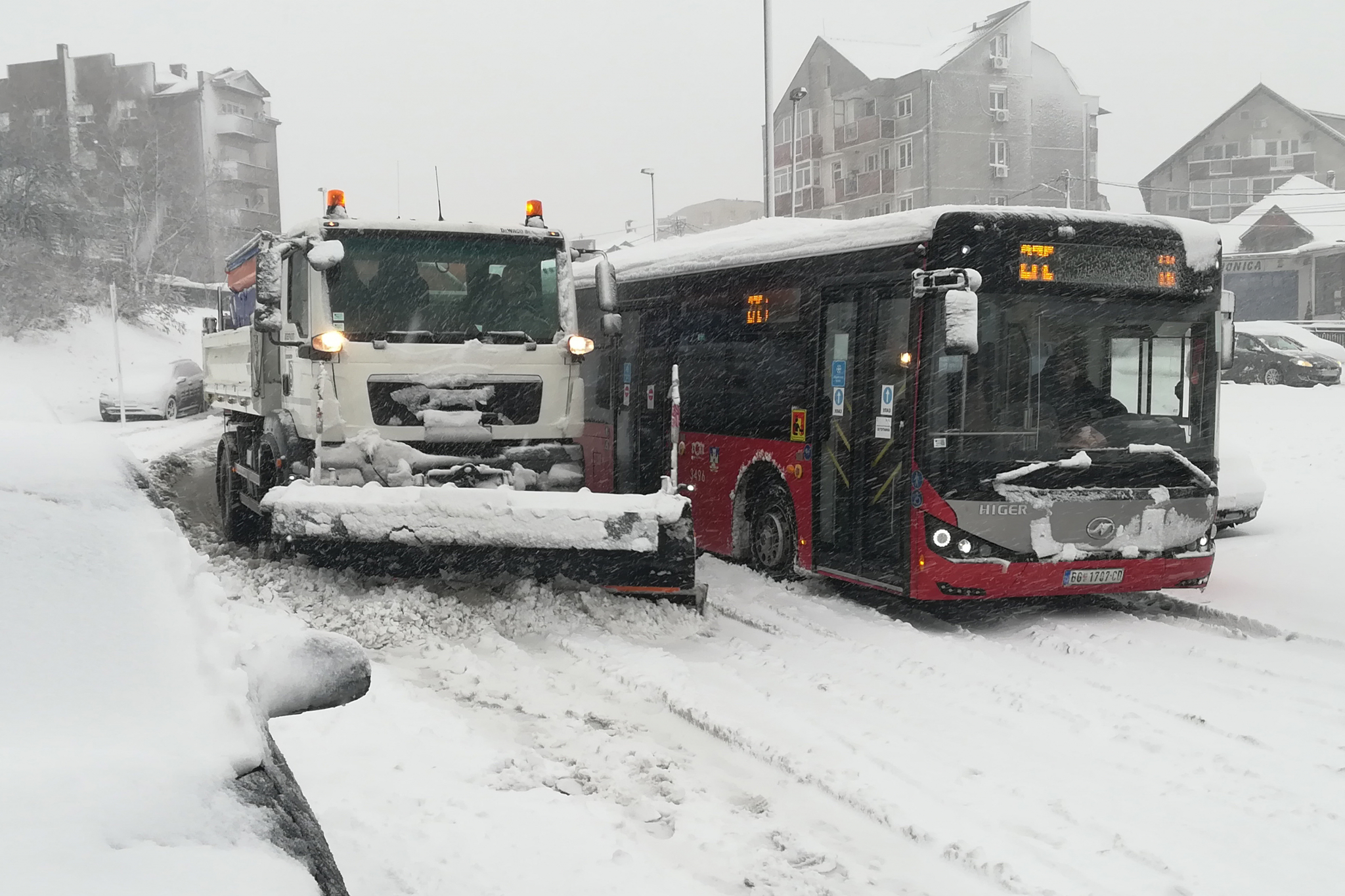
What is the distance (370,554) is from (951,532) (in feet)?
12.7

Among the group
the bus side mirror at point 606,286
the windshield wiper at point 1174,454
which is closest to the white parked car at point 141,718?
the bus side mirror at point 606,286

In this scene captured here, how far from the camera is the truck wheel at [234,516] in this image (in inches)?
440

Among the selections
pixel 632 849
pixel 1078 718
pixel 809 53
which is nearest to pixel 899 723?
pixel 1078 718

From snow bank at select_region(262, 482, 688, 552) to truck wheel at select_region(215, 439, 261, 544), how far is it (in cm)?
312

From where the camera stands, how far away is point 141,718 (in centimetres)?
212

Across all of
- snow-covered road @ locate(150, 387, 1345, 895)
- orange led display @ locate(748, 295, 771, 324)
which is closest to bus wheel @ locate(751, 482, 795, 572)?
snow-covered road @ locate(150, 387, 1345, 895)

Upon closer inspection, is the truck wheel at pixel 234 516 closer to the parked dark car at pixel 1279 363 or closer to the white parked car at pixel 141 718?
the white parked car at pixel 141 718

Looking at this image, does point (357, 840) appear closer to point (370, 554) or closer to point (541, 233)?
point (370, 554)

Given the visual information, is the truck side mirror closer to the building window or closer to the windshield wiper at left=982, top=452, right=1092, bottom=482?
the windshield wiper at left=982, top=452, right=1092, bottom=482

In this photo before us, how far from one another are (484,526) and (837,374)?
299 cm

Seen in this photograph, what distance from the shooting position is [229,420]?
12367mm

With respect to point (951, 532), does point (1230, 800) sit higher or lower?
lower

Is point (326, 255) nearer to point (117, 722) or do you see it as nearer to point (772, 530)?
point (772, 530)

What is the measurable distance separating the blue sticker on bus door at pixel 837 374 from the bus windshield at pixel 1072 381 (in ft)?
3.40
